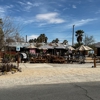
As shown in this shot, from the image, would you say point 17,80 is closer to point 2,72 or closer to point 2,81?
point 2,81

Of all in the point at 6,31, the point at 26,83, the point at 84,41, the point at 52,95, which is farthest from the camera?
the point at 84,41

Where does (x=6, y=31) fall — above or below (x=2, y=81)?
above

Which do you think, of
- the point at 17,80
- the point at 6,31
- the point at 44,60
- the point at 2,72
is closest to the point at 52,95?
the point at 17,80

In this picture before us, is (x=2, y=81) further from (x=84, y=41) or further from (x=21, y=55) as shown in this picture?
(x=84, y=41)

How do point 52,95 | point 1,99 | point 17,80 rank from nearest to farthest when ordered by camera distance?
1. point 1,99
2. point 52,95
3. point 17,80

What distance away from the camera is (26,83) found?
429 inches

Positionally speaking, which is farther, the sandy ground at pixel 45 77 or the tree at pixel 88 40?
the tree at pixel 88 40

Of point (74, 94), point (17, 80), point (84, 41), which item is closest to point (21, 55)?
point (17, 80)

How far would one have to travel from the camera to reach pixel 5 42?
16.4m

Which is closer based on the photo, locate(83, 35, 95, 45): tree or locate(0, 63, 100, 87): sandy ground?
locate(0, 63, 100, 87): sandy ground

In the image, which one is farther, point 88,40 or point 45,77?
point 88,40

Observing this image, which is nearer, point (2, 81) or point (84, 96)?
point (84, 96)

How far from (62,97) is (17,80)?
4.74m

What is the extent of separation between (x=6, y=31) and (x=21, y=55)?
10493 mm
